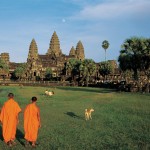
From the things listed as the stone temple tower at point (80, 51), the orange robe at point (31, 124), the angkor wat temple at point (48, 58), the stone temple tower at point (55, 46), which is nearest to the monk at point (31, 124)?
the orange robe at point (31, 124)

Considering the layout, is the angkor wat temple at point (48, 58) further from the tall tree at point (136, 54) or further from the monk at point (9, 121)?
the monk at point (9, 121)

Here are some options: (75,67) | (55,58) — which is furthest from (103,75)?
(55,58)

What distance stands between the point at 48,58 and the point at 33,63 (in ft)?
55.7

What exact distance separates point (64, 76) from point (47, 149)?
373 feet

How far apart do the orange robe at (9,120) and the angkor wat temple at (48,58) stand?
140 m

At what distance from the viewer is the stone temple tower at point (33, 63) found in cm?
15523

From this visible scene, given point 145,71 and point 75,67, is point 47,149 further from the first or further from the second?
point 75,67

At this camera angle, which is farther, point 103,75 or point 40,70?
point 40,70

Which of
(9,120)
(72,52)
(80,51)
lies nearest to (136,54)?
(9,120)

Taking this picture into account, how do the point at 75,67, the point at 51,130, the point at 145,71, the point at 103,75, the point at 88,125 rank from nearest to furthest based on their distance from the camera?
1. the point at 51,130
2. the point at 88,125
3. the point at 145,71
4. the point at 75,67
5. the point at 103,75

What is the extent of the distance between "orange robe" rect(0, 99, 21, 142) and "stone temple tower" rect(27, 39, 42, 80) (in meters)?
133

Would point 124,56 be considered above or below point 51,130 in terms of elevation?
above

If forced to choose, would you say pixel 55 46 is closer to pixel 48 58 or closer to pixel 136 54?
pixel 48 58

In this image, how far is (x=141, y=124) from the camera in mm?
17359
